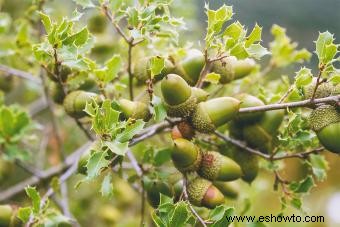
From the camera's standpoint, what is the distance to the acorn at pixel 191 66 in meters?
1.90

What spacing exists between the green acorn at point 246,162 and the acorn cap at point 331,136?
0.36 metres

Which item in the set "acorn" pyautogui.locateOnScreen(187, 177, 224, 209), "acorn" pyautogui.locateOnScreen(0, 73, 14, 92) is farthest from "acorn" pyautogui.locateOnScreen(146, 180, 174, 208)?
"acorn" pyautogui.locateOnScreen(0, 73, 14, 92)

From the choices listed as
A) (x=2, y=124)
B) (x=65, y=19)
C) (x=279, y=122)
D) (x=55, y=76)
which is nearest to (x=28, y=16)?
(x=2, y=124)

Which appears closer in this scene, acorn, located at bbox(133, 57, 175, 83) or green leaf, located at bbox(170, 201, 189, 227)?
green leaf, located at bbox(170, 201, 189, 227)

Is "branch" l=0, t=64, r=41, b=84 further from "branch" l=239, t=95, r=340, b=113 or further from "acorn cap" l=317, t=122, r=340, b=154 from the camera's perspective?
"acorn cap" l=317, t=122, r=340, b=154

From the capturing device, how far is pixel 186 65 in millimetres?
1925

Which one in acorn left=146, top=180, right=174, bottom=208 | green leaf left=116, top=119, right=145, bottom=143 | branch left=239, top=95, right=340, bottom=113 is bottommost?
acorn left=146, top=180, right=174, bottom=208

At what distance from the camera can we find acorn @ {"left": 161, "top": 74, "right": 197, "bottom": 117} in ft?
5.57

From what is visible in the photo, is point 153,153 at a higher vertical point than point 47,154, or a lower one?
higher

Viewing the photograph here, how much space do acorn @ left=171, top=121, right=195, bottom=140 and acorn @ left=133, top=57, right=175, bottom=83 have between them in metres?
0.18

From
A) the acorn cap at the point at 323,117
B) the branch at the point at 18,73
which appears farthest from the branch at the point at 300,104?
the branch at the point at 18,73

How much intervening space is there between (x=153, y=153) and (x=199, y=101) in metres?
0.36

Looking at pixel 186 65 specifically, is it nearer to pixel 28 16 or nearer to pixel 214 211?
pixel 214 211

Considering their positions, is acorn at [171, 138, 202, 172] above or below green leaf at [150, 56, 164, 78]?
below
